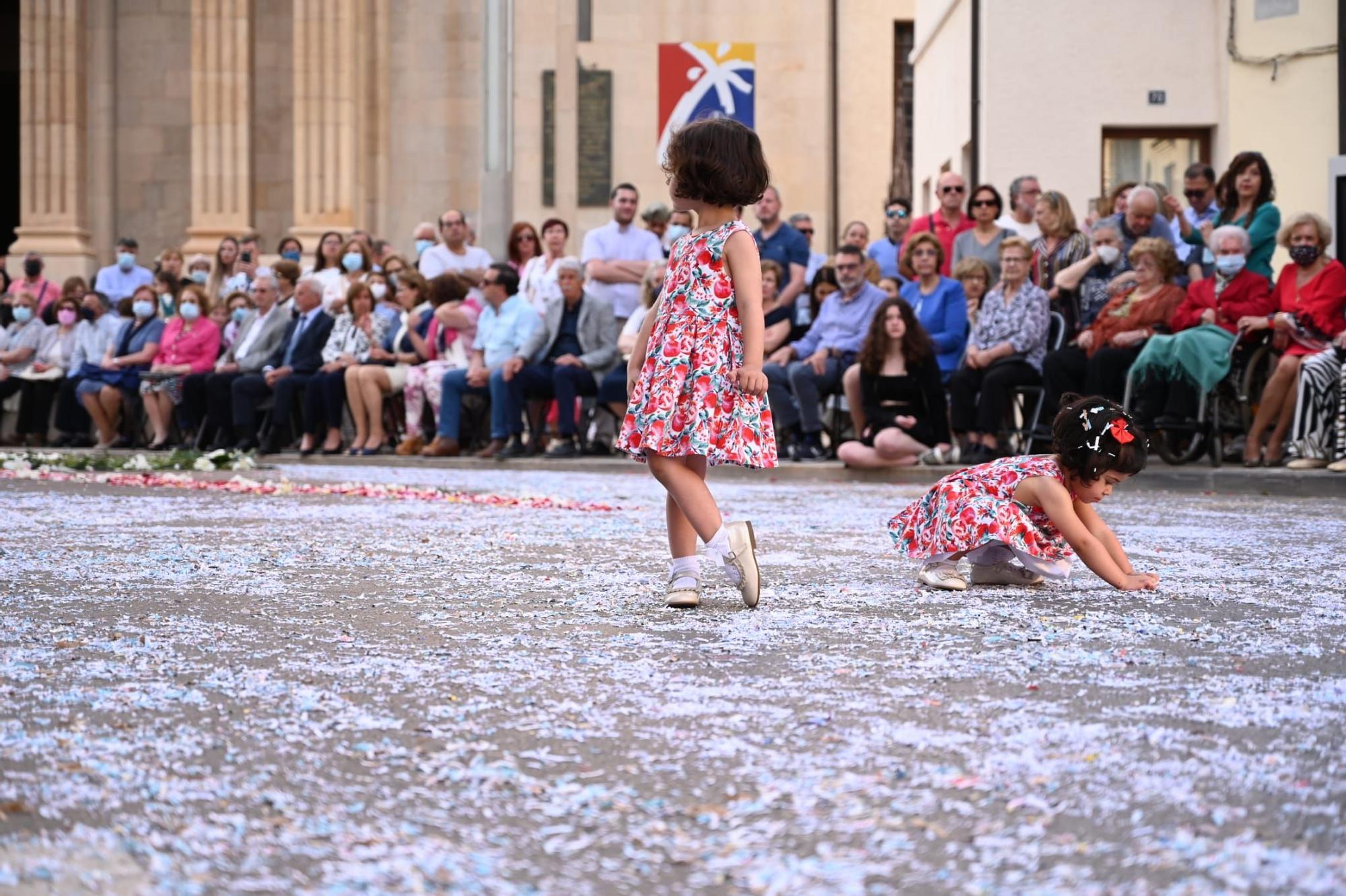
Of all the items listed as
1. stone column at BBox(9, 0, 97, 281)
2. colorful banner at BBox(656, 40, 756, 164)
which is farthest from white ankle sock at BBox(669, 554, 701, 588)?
stone column at BBox(9, 0, 97, 281)

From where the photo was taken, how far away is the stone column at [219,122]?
26.9 metres

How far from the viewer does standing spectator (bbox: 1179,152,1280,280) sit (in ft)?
43.3

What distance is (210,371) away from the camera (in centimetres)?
1831

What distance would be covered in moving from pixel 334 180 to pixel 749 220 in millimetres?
5964

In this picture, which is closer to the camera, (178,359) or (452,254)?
(452,254)

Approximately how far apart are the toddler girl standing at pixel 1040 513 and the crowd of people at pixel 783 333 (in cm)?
630

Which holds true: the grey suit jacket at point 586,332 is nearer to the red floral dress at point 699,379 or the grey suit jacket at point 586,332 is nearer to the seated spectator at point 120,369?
the seated spectator at point 120,369

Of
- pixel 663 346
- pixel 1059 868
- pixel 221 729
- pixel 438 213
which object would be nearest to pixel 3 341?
pixel 438 213

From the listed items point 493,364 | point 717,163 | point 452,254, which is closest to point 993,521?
point 717,163

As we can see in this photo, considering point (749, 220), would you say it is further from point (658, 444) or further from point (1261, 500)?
point (658, 444)

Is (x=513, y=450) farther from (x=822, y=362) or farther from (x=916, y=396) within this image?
(x=916, y=396)

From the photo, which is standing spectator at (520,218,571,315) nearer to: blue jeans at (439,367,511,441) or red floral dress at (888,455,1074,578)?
blue jeans at (439,367,511,441)

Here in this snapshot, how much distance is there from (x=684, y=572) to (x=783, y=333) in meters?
9.31

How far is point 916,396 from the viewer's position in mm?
13586
